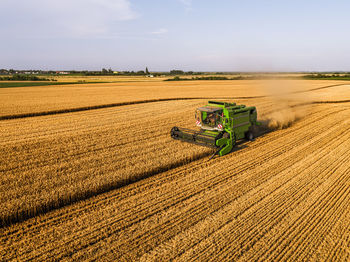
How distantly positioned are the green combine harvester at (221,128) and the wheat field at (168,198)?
485mm

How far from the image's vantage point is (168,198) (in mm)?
6820

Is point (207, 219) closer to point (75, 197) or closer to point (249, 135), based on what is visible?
point (75, 197)

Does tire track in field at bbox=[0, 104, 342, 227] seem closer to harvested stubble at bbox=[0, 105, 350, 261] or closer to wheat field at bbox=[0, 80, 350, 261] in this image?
wheat field at bbox=[0, 80, 350, 261]

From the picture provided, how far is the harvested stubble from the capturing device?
495 cm

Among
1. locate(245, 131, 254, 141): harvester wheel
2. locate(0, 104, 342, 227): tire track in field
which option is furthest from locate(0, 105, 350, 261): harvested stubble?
locate(245, 131, 254, 141): harvester wheel

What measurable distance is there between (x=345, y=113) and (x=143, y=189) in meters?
19.8

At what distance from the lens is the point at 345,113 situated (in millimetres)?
19469

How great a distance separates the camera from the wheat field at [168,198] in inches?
198

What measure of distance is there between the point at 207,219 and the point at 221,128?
5.57 meters

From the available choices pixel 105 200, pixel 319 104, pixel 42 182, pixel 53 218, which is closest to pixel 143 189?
pixel 105 200

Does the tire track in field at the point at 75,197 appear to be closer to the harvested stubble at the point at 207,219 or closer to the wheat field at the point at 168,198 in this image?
the wheat field at the point at 168,198

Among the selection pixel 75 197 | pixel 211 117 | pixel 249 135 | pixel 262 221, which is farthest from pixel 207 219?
pixel 249 135

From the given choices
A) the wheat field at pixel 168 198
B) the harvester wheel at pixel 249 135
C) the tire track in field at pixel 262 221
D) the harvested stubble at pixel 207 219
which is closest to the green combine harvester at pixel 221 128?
the harvester wheel at pixel 249 135

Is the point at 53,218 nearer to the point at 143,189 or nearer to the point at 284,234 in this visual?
the point at 143,189
